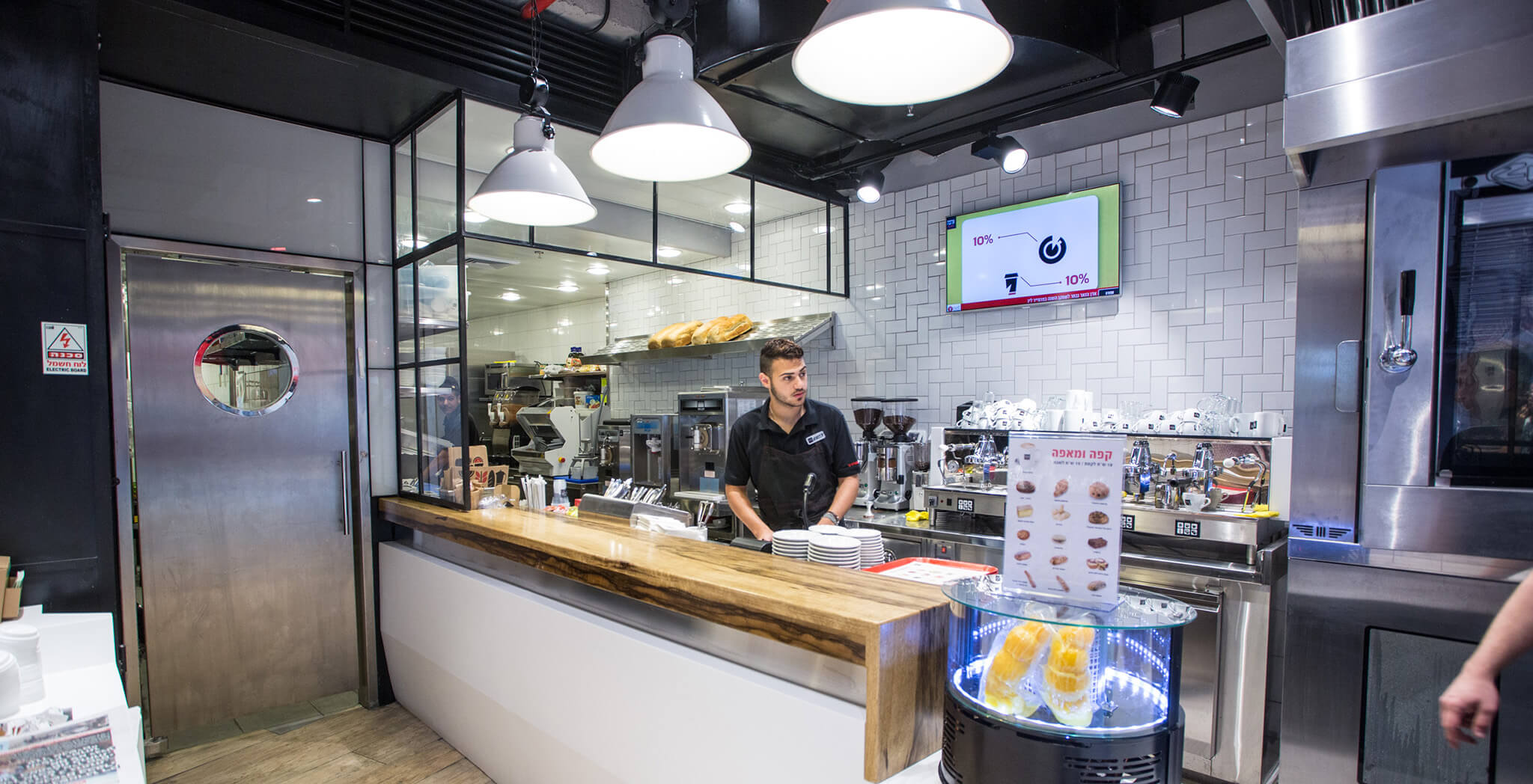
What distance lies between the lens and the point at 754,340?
5676 mm

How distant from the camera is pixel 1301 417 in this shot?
224 centimetres

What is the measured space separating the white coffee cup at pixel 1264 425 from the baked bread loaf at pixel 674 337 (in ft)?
13.0

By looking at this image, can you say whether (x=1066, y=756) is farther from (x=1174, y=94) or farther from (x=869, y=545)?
(x=1174, y=94)

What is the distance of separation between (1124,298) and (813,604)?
10.8 feet

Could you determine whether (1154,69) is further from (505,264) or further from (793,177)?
(505,264)

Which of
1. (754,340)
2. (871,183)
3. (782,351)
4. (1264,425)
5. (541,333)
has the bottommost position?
(1264,425)

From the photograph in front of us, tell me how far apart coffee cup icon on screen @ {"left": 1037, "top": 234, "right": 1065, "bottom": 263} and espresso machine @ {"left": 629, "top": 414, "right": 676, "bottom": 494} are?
2.99m

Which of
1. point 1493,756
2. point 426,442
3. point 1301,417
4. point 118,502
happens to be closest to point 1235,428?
point 1301,417

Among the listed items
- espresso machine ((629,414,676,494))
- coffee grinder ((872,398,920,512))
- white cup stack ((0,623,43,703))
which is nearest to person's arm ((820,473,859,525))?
coffee grinder ((872,398,920,512))

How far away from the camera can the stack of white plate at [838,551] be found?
2.46 m

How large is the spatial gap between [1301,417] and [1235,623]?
1255 millimetres

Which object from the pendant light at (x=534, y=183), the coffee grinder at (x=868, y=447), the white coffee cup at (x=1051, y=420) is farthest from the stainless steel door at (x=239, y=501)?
the white coffee cup at (x=1051, y=420)

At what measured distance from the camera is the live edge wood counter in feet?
5.47

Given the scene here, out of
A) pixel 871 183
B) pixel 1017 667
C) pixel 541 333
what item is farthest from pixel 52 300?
pixel 541 333
